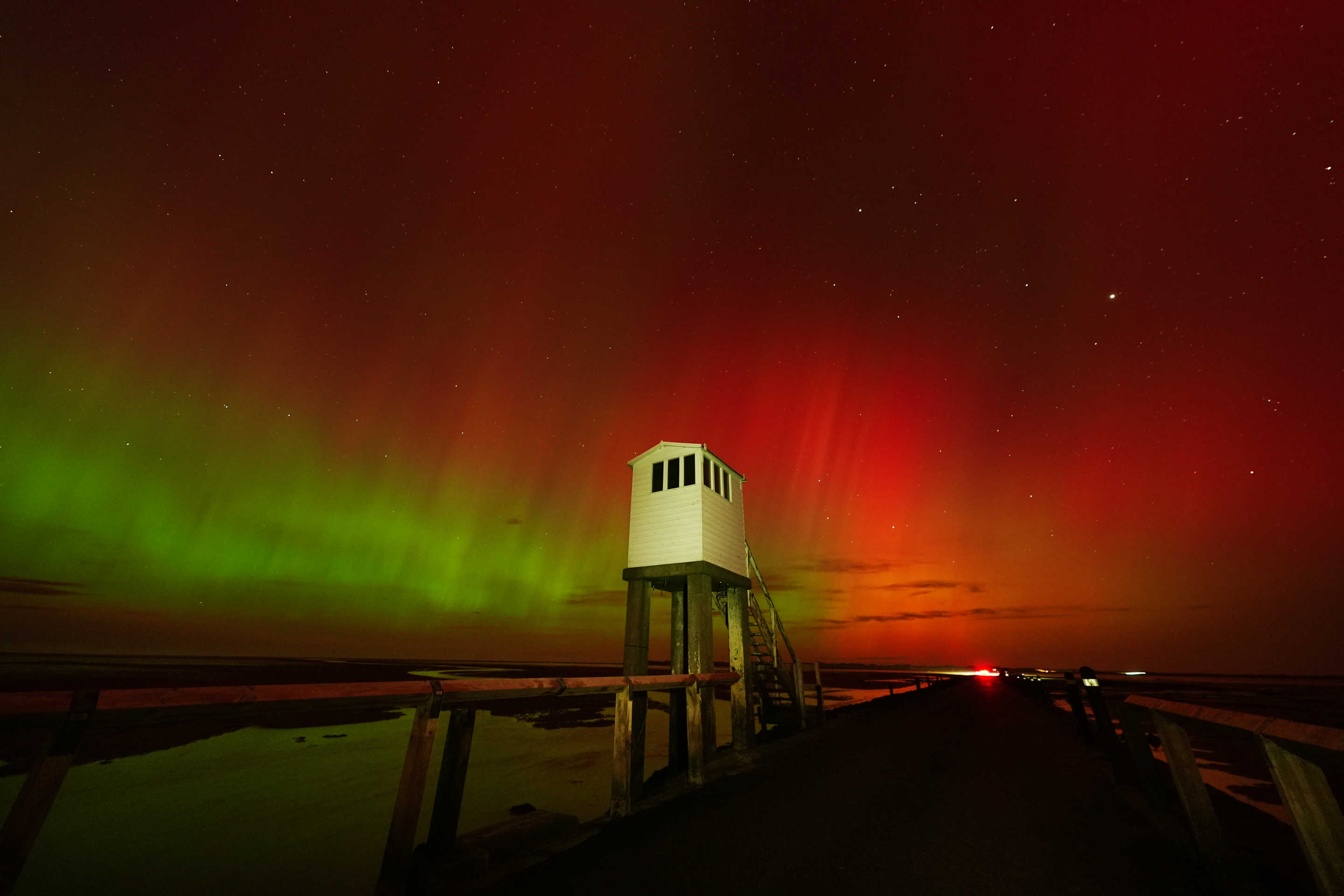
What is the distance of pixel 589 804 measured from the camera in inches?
551

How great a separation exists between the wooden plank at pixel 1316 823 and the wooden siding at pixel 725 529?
9.75 meters

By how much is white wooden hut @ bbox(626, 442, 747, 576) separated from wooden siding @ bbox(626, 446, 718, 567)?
0.01m

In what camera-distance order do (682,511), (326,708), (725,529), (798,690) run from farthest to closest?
1. (798,690)
2. (725,529)
3. (682,511)
4. (326,708)

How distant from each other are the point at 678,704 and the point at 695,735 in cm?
502

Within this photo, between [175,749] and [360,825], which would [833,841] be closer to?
[360,825]

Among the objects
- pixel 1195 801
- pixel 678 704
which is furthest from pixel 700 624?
pixel 1195 801

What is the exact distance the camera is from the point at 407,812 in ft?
12.0

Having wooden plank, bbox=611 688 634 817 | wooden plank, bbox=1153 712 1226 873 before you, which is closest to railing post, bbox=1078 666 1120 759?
wooden plank, bbox=1153 712 1226 873

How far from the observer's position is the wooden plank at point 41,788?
231 cm

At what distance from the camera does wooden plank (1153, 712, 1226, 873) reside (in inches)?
172

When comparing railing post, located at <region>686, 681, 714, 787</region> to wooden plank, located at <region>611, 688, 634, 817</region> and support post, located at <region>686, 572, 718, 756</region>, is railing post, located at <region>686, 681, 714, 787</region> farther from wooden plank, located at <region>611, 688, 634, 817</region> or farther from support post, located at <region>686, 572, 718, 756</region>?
support post, located at <region>686, 572, 718, 756</region>

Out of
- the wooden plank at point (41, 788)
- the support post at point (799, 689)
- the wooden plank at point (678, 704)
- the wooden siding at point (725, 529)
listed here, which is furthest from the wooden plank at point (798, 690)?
the wooden plank at point (41, 788)

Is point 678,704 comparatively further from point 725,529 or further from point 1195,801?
point 1195,801

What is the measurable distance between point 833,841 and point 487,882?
317 cm
